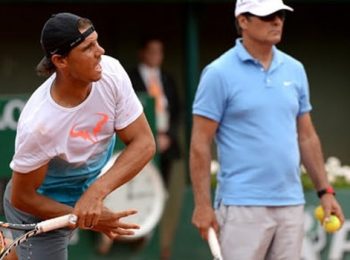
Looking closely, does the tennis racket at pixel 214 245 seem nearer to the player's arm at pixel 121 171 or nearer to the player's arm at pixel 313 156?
the player's arm at pixel 121 171

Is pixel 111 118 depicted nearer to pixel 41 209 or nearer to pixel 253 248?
pixel 41 209

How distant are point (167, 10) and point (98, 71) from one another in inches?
286

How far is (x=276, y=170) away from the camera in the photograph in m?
6.59

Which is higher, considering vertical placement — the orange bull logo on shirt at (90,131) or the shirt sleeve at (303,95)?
the orange bull logo on shirt at (90,131)

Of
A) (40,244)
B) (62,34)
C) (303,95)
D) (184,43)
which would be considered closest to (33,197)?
(40,244)

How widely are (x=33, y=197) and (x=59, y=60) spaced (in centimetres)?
64

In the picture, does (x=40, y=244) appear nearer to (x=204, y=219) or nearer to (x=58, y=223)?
(x=58, y=223)

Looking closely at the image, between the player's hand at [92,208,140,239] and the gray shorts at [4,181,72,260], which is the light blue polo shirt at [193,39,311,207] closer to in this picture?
the gray shorts at [4,181,72,260]

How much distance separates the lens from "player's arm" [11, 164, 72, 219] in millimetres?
5605

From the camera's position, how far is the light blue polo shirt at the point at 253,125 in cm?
654

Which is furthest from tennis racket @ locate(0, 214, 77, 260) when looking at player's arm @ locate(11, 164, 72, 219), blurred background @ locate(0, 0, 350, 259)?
blurred background @ locate(0, 0, 350, 259)

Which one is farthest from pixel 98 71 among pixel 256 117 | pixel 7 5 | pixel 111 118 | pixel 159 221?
pixel 7 5

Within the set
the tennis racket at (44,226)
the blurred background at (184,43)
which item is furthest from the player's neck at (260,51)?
the blurred background at (184,43)

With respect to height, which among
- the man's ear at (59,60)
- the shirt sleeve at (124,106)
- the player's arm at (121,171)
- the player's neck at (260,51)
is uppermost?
the man's ear at (59,60)
